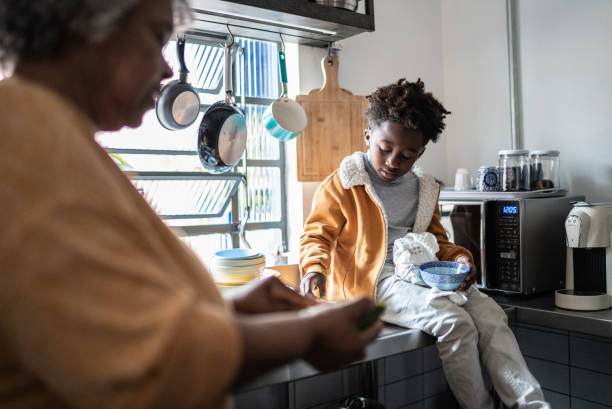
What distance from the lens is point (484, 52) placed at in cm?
228

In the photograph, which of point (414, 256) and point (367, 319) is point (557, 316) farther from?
point (367, 319)

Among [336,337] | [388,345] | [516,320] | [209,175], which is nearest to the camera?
[336,337]

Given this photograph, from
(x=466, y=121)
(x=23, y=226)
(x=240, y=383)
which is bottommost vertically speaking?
(x=240, y=383)

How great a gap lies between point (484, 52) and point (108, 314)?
2283 millimetres

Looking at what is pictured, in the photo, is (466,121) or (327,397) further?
(466,121)

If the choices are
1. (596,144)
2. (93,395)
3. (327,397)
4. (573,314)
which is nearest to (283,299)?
(93,395)

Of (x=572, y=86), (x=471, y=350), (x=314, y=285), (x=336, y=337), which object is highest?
(x=572, y=86)

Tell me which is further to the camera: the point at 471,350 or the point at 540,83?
the point at 540,83

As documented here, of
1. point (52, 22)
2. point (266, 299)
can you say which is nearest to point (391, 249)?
point (266, 299)

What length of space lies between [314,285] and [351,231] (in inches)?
10.6

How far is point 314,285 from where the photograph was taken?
1.36 metres

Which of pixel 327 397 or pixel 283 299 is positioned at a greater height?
pixel 283 299

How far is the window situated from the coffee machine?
1.01 m

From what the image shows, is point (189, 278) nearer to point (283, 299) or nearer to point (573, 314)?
point (283, 299)
